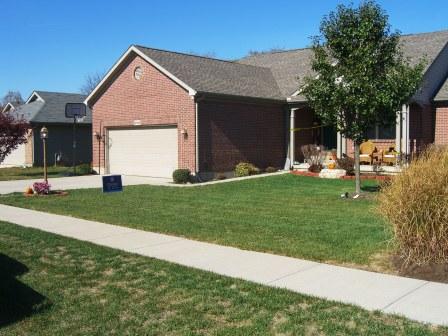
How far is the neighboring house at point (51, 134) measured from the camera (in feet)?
107

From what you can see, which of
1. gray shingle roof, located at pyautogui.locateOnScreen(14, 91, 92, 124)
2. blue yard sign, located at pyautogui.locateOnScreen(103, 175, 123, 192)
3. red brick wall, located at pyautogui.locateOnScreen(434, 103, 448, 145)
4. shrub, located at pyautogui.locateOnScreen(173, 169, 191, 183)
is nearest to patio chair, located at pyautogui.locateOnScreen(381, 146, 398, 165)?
red brick wall, located at pyautogui.locateOnScreen(434, 103, 448, 145)

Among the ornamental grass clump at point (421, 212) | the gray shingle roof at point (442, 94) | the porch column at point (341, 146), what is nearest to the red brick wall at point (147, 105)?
the porch column at point (341, 146)

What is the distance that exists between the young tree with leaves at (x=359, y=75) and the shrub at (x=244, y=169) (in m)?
6.92

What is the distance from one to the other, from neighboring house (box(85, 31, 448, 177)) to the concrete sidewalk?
1108 cm

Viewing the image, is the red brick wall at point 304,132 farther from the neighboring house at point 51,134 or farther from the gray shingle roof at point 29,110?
the gray shingle roof at point 29,110

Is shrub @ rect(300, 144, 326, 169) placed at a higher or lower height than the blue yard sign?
higher

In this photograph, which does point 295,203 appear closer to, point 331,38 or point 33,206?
point 331,38

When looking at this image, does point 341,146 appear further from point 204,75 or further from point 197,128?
point 204,75

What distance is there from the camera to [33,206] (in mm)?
13594

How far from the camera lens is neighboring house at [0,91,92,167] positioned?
3266cm

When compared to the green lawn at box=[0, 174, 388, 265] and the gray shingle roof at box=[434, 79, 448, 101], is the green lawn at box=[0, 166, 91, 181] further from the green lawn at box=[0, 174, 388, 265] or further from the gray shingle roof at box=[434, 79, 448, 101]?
the gray shingle roof at box=[434, 79, 448, 101]

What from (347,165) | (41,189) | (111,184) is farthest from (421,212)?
(347,165)

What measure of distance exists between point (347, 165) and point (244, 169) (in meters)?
3.96

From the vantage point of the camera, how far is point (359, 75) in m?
13.7
